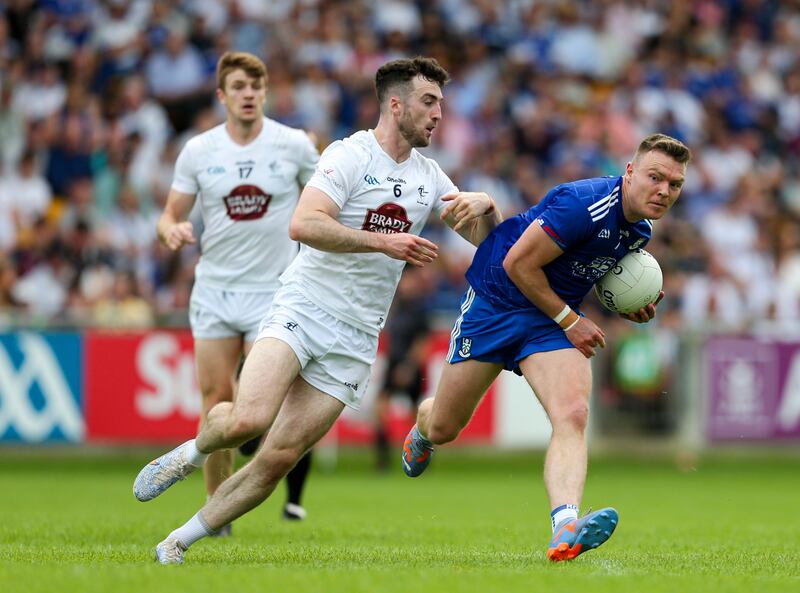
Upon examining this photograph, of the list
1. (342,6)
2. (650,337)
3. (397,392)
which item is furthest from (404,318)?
(342,6)

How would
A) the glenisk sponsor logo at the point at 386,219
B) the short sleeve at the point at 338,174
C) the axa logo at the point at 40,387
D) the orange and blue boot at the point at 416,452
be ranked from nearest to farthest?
the short sleeve at the point at 338,174, the glenisk sponsor logo at the point at 386,219, the orange and blue boot at the point at 416,452, the axa logo at the point at 40,387

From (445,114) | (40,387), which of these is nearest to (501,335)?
(40,387)

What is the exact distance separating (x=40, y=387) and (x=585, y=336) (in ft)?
36.0

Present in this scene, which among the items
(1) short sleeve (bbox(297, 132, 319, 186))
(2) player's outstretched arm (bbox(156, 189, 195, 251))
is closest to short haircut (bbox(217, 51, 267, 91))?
(1) short sleeve (bbox(297, 132, 319, 186))

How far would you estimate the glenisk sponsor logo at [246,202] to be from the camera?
10.2 metres

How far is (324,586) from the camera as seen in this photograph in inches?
260

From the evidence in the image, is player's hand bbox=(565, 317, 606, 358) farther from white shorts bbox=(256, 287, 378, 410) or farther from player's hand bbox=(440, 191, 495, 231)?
white shorts bbox=(256, 287, 378, 410)

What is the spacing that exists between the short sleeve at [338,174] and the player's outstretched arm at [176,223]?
4.95 feet

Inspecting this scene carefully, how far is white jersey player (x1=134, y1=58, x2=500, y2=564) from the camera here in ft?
25.2

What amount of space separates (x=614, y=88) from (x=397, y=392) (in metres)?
9.04

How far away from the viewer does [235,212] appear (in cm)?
1025

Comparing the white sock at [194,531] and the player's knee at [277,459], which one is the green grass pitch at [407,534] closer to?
the white sock at [194,531]

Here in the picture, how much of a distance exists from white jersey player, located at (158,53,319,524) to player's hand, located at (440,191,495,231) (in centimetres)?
243

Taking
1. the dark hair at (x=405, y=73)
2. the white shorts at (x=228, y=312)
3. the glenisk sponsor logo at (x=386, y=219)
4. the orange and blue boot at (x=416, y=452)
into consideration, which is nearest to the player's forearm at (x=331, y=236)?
the glenisk sponsor logo at (x=386, y=219)
